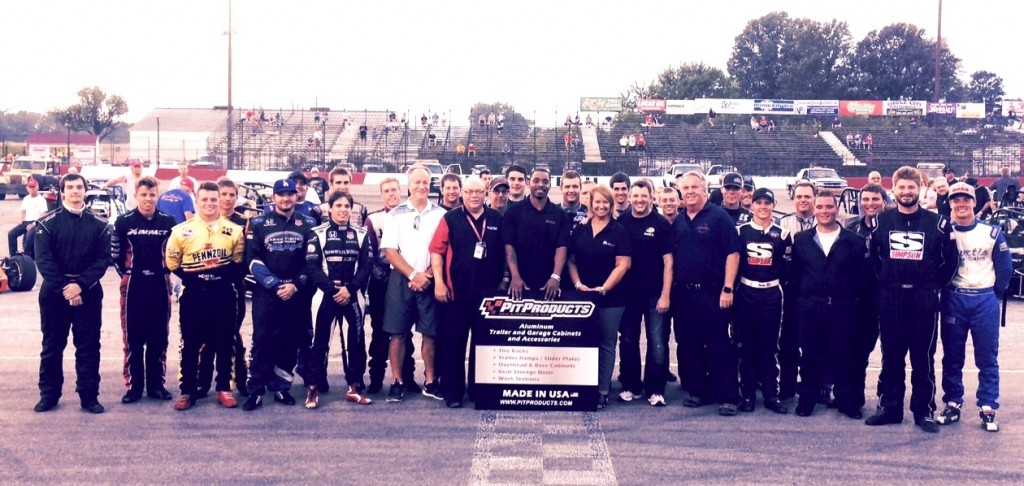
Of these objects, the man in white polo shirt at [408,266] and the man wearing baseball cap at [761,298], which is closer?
the man wearing baseball cap at [761,298]

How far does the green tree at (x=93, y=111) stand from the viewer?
89875mm

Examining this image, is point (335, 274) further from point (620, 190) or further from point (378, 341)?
point (620, 190)

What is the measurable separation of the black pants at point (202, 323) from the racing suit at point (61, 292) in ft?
2.15

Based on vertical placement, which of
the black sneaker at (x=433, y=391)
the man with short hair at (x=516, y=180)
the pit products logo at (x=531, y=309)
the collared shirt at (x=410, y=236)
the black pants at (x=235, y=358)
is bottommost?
the black sneaker at (x=433, y=391)

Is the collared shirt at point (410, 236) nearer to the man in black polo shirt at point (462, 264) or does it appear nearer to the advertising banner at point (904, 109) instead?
the man in black polo shirt at point (462, 264)

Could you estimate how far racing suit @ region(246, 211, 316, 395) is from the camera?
25.9 ft

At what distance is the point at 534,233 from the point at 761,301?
1.83m

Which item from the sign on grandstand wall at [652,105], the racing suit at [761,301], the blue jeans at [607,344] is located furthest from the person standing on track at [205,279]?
the sign on grandstand wall at [652,105]

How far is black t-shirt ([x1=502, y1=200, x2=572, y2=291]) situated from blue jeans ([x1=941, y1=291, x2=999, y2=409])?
2.90m

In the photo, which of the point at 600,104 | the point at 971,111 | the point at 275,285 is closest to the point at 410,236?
the point at 275,285

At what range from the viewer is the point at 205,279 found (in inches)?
309

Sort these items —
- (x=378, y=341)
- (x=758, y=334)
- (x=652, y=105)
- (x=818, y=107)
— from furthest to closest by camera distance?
(x=652, y=105) < (x=818, y=107) < (x=378, y=341) < (x=758, y=334)

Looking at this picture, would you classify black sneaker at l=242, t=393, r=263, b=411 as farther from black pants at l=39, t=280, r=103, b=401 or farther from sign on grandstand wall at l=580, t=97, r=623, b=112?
sign on grandstand wall at l=580, t=97, r=623, b=112

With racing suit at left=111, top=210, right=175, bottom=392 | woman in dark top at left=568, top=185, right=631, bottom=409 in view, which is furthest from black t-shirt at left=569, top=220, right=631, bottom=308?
racing suit at left=111, top=210, right=175, bottom=392
